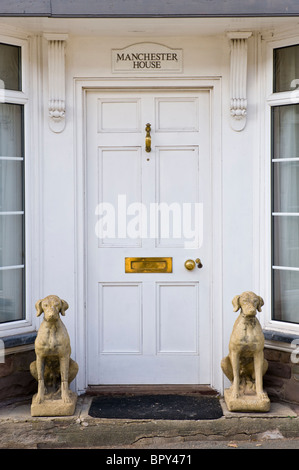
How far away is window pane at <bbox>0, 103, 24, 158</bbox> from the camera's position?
205 inches

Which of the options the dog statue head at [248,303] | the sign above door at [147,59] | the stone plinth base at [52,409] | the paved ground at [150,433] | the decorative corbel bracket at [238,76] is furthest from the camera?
the sign above door at [147,59]

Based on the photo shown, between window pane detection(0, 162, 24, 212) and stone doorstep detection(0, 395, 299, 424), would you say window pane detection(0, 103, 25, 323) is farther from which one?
stone doorstep detection(0, 395, 299, 424)

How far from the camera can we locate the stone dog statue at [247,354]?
190 inches

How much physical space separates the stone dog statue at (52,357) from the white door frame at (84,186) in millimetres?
365

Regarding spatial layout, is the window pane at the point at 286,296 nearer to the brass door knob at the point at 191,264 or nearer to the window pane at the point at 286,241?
the window pane at the point at 286,241

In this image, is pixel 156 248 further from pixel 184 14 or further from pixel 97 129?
pixel 184 14

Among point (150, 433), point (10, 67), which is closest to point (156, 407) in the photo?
point (150, 433)

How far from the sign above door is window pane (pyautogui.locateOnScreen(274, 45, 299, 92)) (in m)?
0.80

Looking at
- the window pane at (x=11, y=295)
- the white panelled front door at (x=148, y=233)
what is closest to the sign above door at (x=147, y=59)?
the white panelled front door at (x=148, y=233)

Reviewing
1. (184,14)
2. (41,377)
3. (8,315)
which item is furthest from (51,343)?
(184,14)

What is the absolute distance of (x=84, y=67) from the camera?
5.28 m

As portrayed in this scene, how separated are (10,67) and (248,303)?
108 inches

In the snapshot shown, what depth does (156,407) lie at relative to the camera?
5.06 m

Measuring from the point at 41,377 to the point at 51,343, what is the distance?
0.99 feet
